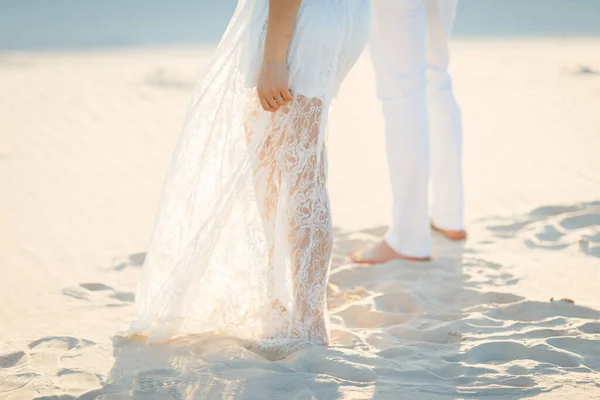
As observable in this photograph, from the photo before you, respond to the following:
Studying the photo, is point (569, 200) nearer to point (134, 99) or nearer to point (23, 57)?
point (134, 99)

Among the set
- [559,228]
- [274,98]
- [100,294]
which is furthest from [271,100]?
[559,228]

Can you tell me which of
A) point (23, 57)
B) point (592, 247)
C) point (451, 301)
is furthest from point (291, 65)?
point (23, 57)

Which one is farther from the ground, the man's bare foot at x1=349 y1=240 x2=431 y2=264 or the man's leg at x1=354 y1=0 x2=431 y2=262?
Answer: the man's leg at x1=354 y1=0 x2=431 y2=262

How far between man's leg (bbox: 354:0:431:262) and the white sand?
0.14m

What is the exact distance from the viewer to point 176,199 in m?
2.79

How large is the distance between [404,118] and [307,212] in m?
1.00

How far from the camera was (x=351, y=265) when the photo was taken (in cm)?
353

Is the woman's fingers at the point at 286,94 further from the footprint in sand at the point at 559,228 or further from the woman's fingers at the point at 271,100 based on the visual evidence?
the footprint in sand at the point at 559,228

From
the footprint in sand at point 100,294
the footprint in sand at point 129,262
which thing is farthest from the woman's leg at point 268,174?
the footprint in sand at point 129,262

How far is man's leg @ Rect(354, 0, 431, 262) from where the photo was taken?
3.40 metres

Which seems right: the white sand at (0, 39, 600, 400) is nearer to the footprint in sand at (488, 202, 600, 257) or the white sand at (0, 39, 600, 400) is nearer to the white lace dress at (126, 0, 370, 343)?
the footprint in sand at (488, 202, 600, 257)

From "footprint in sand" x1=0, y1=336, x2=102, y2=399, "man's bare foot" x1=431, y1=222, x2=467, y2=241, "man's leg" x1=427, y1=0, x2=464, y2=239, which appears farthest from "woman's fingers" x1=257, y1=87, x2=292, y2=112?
"man's bare foot" x1=431, y1=222, x2=467, y2=241

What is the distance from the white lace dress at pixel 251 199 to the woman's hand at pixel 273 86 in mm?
39

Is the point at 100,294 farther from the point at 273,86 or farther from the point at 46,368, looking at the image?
the point at 273,86
